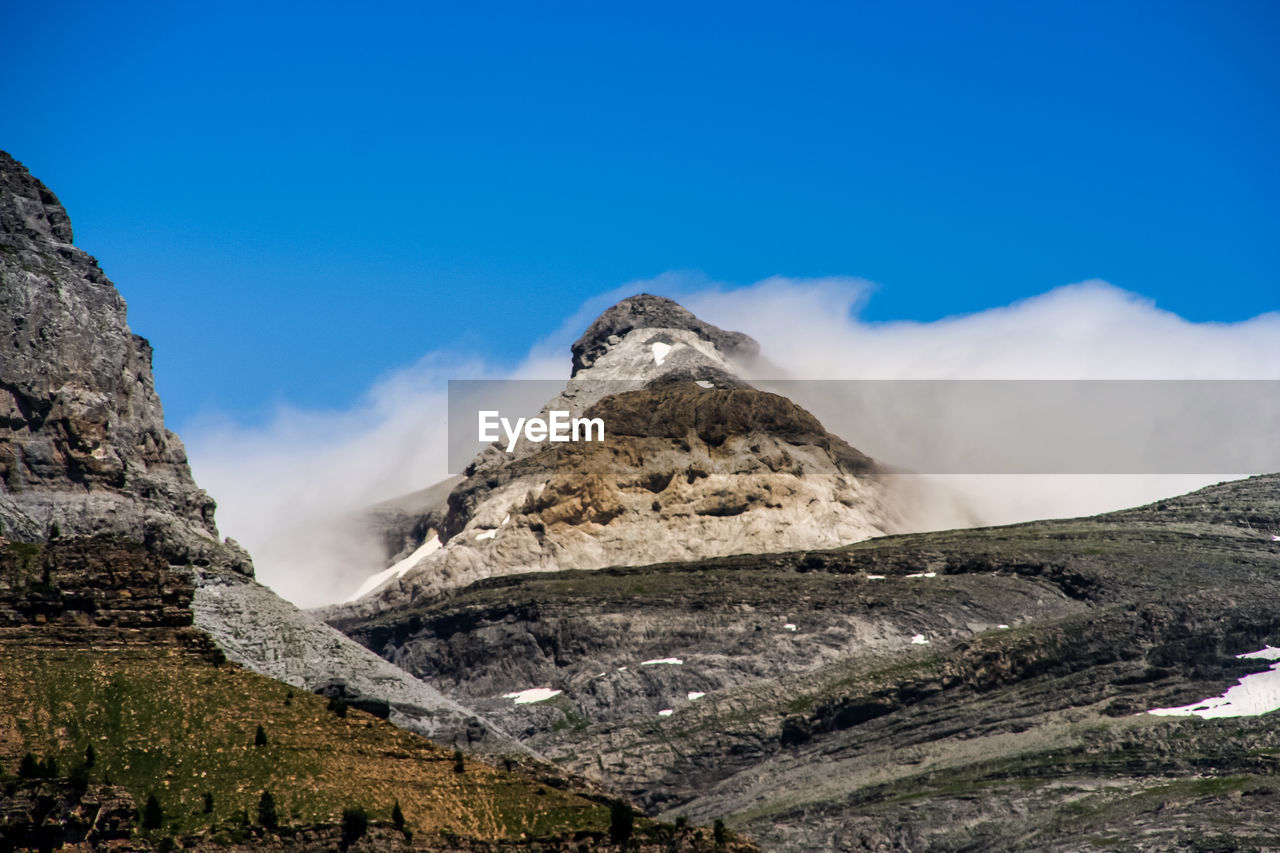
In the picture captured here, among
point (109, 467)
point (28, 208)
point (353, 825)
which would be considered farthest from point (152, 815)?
point (28, 208)

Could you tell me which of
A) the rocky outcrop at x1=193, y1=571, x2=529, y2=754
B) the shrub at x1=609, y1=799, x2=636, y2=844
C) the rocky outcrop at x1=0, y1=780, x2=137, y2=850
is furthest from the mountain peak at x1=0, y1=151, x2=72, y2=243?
the shrub at x1=609, y1=799, x2=636, y2=844

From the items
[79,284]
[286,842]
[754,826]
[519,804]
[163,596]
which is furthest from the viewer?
[754,826]

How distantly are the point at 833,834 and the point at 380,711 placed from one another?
2493 inches

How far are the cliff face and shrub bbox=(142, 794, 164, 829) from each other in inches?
2197

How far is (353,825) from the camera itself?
97.4 m

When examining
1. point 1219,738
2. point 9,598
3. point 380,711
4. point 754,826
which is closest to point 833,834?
point 754,826

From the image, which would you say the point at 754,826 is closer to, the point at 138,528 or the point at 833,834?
the point at 833,834

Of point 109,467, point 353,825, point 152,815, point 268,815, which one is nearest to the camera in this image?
point 152,815

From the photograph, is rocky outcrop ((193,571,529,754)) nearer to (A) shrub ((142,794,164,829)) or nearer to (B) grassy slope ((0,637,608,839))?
(B) grassy slope ((0,637,608,839))

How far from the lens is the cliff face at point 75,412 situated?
157 meters

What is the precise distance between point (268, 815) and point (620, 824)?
18531 millimetres

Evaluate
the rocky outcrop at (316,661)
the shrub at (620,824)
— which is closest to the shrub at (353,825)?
the shrub at (620,824)

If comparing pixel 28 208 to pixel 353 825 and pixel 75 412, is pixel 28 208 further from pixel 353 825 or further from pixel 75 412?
pixel 353 825

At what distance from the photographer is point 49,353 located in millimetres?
168125
